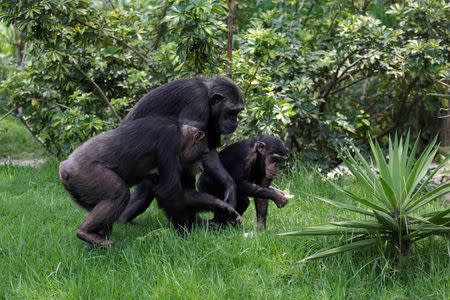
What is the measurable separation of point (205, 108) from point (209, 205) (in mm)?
791

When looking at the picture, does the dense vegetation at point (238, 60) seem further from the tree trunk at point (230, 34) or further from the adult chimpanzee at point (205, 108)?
the adult chimpanzee at point (205, 108)

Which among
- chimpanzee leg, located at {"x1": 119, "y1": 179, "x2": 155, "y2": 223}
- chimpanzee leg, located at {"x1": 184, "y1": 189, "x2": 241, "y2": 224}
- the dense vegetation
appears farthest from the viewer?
the dense vegetation

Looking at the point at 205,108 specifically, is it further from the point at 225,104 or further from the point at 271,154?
the point at 271,154

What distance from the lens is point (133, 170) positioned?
16.6 ft

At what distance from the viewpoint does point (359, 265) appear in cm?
441

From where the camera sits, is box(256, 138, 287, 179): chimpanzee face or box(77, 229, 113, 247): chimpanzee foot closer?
box(77, 229, 113, 247): chimpanzee foot

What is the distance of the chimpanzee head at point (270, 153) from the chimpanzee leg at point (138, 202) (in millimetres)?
1008

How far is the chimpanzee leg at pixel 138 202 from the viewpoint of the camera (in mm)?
5848

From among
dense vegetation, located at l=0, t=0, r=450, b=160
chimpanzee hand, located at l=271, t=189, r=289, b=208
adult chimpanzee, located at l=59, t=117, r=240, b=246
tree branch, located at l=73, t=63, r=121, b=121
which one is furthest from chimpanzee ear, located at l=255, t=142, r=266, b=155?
tree branch, located at l=73, t=63, r=121, b=121

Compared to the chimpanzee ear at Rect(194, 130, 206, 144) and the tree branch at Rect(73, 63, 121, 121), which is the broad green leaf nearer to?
the chimpanzee ear at Rect(194, 130, 206, 144)

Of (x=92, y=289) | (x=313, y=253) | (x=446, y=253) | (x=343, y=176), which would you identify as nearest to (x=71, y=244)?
(x=92, y=289)

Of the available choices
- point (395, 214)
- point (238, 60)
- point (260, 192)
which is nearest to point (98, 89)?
point (238, 60)

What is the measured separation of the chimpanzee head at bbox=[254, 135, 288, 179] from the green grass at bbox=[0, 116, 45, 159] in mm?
5710

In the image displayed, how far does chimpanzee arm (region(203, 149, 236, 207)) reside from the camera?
17.6ft
